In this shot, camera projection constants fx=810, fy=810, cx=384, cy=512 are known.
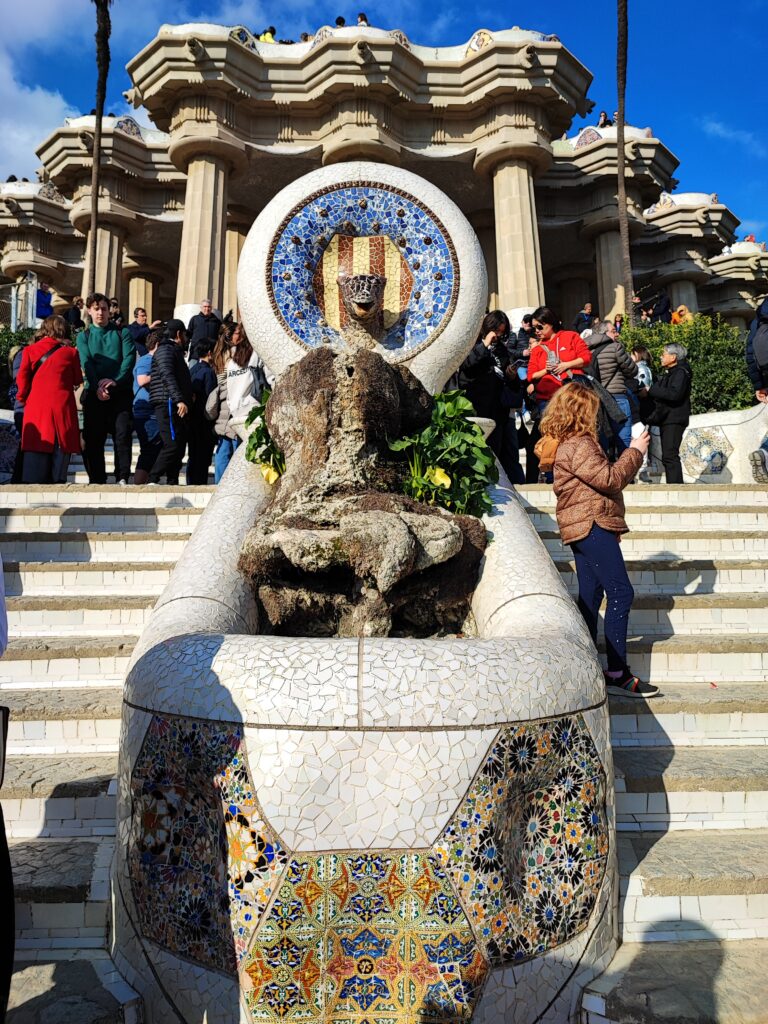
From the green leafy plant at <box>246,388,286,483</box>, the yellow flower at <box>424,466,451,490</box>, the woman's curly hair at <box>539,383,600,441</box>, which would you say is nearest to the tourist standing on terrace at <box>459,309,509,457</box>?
the woman's curly hair at <box>539,383,600,441</box>

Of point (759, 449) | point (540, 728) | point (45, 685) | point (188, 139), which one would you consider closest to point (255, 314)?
point (45, 685)

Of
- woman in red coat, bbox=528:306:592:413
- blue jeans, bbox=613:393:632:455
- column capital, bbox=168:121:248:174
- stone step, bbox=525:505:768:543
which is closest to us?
stone step, bbox=525:505:768:543

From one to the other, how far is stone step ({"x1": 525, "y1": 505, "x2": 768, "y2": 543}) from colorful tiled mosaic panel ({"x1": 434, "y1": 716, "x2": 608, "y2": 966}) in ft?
13.6

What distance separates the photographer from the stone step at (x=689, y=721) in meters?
3.92

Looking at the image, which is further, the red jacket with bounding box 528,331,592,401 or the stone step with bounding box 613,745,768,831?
the red jacket with bounding box 528,331,592,401

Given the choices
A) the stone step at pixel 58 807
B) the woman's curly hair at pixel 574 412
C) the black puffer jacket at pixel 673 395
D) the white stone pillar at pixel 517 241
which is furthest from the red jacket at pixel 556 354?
the white stone pillar at pixel 517 241

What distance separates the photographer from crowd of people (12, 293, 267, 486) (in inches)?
270

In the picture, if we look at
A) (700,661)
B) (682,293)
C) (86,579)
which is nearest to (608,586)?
(700,661)

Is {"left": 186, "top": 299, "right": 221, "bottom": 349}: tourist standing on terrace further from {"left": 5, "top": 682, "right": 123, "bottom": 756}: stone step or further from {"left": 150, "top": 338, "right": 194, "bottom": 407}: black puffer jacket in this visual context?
{"left": 5, "top": 682, "right": 123, "bottom": 756}: stone step

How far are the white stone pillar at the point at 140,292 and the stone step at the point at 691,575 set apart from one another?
2542 cm

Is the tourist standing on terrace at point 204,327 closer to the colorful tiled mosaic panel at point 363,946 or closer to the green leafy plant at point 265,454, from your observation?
the green leafy plant at point 265,454

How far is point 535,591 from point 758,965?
4.84ft

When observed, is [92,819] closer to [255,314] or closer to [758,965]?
[758,965]

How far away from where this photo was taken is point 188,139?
63.9ft
